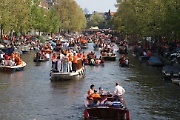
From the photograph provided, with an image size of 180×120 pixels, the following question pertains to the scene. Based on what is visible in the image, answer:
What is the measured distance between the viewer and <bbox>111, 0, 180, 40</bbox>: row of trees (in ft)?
181

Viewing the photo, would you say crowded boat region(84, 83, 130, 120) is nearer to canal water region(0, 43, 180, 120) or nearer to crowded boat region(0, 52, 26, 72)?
canal water region(0, 43, 180, 120)

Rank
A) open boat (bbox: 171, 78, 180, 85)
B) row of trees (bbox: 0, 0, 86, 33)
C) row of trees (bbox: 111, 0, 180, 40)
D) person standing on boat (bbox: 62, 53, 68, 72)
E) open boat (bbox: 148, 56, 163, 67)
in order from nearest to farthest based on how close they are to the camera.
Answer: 1. open boat (bbox: 171, 78, 180, 85)
2. person standing on boat (bbox: 62, 53, 68, 72)
3. row of trees (bbox: 111, 0, 180, 40)
4. open boat (bbox: 148, 56, 163, 67)
5. row of trees (bbox: 0, 0, 86, 33)

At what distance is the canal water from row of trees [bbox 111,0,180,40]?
23.1ft

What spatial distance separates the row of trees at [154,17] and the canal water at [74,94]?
277 inches

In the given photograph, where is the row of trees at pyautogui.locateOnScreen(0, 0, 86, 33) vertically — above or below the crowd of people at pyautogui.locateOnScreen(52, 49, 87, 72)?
above

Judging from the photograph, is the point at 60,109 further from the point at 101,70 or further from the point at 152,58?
the point at 152,58

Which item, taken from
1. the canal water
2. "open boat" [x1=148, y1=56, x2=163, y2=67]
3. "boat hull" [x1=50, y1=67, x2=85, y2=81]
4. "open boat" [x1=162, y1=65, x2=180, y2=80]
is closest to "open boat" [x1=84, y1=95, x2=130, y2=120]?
the canal water

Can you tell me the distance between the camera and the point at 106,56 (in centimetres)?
6475

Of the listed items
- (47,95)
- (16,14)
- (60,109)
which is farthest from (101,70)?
(16,14)

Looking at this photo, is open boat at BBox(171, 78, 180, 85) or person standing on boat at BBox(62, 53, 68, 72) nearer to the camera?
open boat at BBox(171, 78, 180, 85)

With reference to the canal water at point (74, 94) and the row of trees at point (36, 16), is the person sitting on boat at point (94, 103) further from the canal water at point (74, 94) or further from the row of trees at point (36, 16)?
the row of trees at point (36, 16)

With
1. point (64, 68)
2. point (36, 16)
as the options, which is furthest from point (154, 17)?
point (36, 16)

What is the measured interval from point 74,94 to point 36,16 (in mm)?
81882

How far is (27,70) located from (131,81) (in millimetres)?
13143
